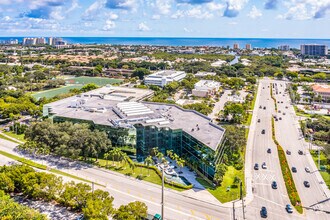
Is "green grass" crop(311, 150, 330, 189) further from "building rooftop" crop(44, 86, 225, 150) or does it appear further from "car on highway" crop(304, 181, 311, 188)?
"building rooftop" crop(44, 86, 225, 150)

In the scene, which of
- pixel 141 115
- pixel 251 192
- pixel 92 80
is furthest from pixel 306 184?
pixel 92 80

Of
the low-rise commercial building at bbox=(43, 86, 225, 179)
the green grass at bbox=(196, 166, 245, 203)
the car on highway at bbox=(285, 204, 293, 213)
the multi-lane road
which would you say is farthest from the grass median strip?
the car on highway at bbox=(285, 204, 293, 213)

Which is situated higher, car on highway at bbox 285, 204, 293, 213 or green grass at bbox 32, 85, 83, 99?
green grass at bbox 32, 85, 83, 99

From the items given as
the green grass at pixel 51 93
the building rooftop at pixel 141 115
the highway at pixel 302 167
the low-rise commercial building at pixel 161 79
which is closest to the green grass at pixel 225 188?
the building rooftop at pixel 141 115

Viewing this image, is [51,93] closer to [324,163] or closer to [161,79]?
[161,79]

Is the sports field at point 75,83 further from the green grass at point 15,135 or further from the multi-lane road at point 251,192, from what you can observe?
the multi-lane road at point 251,192

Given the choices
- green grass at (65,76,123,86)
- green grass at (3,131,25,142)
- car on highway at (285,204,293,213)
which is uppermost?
green grass at (65,76,123,86)

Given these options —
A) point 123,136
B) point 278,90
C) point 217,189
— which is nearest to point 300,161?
Answer: point 217,189
